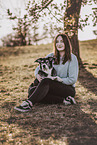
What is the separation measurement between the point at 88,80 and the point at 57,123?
4736 mm

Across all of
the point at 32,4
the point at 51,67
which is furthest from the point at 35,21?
the point at 51,67

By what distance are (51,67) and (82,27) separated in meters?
3.48

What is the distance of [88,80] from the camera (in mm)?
8266

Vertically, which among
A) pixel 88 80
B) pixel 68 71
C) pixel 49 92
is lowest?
pixel 88 80

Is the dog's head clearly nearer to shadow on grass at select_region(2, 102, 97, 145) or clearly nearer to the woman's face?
the woman's face

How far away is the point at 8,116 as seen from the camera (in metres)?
4.26

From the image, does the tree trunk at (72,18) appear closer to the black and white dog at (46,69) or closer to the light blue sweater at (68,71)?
the light blue sweater at (68,71)

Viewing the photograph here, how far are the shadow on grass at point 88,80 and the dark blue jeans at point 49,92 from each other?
1.66m

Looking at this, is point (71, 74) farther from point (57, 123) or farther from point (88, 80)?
point (88, 80)

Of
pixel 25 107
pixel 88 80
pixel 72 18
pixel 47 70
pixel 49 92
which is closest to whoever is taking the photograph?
pixel 25 107

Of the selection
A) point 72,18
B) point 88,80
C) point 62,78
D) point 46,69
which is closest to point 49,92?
point 62,78

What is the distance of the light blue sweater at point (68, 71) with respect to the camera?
4.78m

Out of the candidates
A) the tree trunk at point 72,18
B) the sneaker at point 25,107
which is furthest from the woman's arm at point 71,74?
the tree trunk at point 72,18

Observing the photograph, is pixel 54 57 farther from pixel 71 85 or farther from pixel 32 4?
pixel 32 4
